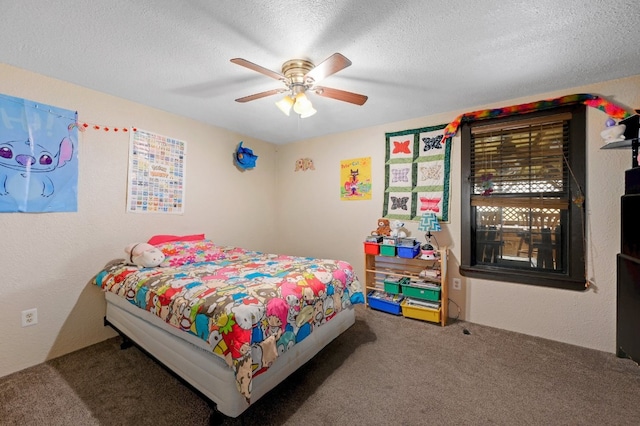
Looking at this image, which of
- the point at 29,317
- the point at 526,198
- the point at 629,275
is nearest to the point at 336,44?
the point at 526,198

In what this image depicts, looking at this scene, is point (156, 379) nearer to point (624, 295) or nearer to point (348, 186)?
point (348, 186)

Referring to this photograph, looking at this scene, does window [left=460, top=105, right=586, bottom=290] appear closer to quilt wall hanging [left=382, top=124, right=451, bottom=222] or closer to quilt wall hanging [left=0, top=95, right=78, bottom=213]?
quilt wall hanging [left=382, top=124, right=451, bottom=222]

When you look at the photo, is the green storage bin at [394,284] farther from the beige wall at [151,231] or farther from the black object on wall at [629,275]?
the black object on wall at [629,275]

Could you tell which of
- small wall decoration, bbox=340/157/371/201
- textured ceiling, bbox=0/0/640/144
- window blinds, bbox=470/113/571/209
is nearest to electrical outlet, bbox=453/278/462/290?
window blinds, bbox=470/113/571/209

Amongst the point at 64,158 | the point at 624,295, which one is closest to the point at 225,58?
the point at 64,158

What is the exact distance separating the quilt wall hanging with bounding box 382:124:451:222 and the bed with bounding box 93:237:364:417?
123cm

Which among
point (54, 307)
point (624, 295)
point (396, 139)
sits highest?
point (396, 139)

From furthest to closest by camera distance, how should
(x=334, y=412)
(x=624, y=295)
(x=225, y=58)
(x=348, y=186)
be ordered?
(x=348, y=186) → (x=624, y=295) → (x=225, y=58) → (x=334, y=412)

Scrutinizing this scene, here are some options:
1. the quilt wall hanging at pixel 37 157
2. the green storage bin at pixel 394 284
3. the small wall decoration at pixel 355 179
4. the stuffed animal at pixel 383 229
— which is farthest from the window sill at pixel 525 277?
the quilt wall hanging at pixel 37 157

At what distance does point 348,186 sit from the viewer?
354cm

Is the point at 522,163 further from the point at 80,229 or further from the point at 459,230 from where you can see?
the point at 80,229

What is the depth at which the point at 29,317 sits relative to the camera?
2002mm

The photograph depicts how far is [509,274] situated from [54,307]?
411cm

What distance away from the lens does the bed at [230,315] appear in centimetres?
137
